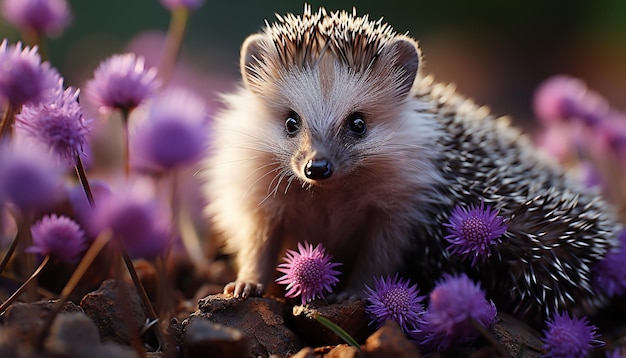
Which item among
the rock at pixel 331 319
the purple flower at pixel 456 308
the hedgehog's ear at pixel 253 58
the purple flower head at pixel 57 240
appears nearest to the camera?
the purple flower at pixel 456 308

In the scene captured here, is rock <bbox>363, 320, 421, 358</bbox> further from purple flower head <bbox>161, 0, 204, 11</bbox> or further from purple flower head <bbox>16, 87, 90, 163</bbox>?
purple flower head <bbox>161, 0, 204, 11</bbox>

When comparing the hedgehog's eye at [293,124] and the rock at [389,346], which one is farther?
the hedgehog's eye at [293,124]

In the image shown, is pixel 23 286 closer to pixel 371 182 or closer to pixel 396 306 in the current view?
pixel 396 306

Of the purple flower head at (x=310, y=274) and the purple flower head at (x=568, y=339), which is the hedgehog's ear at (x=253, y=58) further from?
the purple flower head at (x=568, y=339)

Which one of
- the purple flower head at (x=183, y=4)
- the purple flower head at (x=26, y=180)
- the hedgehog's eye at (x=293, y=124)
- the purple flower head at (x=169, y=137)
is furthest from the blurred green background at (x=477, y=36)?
the purple flower head at (x=26, y=180)

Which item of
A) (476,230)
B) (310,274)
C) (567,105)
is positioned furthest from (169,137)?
(567,105)

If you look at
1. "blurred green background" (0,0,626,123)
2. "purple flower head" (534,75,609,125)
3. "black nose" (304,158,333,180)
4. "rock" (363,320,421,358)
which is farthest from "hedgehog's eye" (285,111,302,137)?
"blurred green background" (0,0,626,123)
